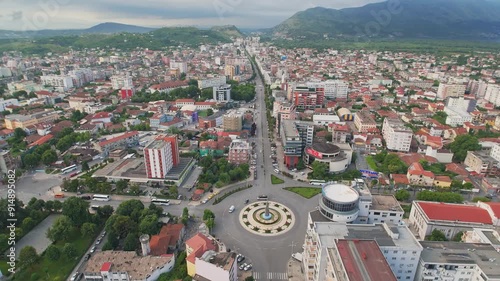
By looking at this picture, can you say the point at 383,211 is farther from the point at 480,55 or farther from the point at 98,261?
the point at 480,55

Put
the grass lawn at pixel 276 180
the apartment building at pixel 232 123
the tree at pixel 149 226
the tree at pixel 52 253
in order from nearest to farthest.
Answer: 1. the tree at pixel 52 253
2. the tree at pixel 149 226
3. the grass lawn at pixel 276 180
4. the apartment building at pixel 232 123

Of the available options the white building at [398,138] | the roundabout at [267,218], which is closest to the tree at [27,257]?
the roundabout at [267,218]

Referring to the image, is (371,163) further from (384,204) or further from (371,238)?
(371,238)

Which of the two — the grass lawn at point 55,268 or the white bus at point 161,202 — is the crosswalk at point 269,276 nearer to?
the white bus at point 161,202

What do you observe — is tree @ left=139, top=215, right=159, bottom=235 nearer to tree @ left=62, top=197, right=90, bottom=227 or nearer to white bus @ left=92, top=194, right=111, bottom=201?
tree @ left=62, top=197, right=90, bottom=227

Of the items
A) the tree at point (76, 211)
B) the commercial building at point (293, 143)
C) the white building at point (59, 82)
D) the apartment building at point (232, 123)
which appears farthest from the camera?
the white building at point (59, 82)

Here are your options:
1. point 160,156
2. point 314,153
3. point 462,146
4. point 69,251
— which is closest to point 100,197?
point 160,156
